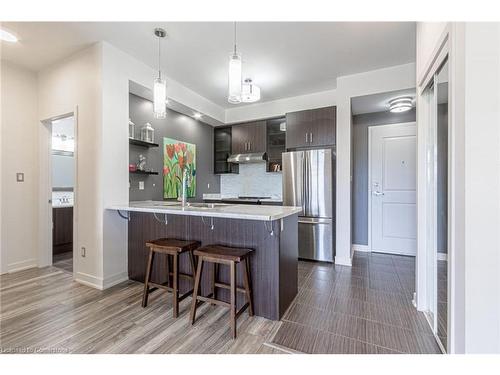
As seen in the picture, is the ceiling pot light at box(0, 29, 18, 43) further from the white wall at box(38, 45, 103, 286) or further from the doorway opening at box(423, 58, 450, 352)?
the doorway opening at box(423, 58, 450, 352)

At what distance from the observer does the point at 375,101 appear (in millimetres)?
3646

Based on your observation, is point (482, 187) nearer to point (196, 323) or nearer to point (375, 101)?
point (196, 323)

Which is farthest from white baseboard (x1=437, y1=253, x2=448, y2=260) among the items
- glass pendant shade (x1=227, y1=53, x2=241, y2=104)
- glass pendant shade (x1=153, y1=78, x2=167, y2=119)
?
glass pendant shade (x1=153, y1=78, x2=167, y2=119)

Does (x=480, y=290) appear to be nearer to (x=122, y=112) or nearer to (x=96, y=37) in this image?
(x=122, y=112)

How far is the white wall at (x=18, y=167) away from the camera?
10.1 ft

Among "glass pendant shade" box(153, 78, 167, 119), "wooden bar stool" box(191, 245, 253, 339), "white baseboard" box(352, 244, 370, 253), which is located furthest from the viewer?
"white baseboard" box(352, 244, 370, 253)

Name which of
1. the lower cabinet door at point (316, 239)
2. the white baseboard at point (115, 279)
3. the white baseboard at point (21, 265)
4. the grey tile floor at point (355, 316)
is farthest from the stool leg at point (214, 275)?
the white baseboard at point (21, 265)

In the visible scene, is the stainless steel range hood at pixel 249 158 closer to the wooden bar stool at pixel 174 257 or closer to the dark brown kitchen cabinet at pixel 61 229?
the wooden bar stool at pixel 174 257

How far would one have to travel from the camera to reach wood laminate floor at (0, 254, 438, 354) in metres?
1.68

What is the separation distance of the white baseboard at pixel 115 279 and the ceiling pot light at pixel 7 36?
279 centimetres

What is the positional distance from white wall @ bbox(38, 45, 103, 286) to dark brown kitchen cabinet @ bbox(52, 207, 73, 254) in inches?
56.6

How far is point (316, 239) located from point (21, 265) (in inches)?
164

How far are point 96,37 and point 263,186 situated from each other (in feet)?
11.3
